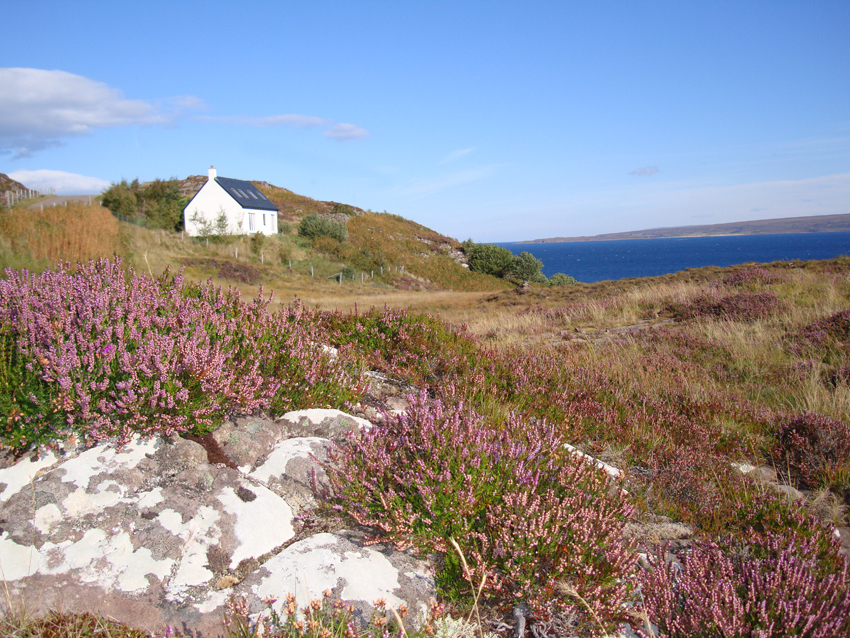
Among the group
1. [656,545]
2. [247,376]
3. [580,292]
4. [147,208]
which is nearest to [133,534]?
[247,376]

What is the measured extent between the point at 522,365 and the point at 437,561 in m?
3.16

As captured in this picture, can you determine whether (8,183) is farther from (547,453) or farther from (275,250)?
Answer: (547,453)

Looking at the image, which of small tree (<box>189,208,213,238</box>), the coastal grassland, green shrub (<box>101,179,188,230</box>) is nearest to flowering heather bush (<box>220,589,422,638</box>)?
the coastal grassland

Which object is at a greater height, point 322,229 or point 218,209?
point 218,209

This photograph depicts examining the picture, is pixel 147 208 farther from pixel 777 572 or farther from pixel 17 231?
pixel 777 572

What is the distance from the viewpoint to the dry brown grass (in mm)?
14695

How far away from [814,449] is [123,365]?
203 inches

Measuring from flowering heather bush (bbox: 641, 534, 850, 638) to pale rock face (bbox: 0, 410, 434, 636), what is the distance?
1053mm

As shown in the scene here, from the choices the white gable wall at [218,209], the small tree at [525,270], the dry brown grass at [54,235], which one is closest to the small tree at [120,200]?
the white gable wall at [218,209]

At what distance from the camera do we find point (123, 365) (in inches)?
106

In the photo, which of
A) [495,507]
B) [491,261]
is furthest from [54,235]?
[491,261]

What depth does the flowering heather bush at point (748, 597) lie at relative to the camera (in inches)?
76.2

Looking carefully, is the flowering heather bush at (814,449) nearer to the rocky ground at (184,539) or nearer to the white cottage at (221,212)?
the rocky ground at (184,539)

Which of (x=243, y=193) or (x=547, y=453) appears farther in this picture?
(x=243, y=193)
